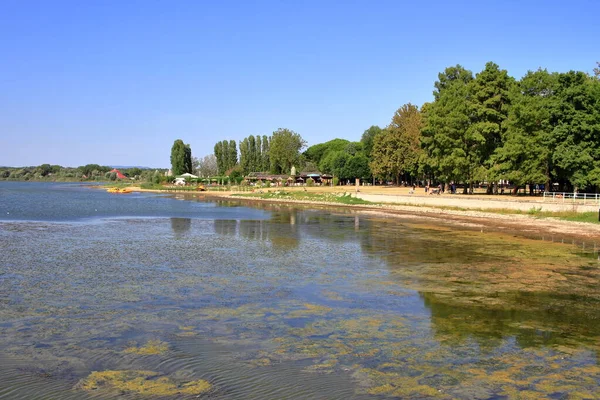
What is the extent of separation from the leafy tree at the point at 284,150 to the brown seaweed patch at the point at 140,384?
438 ft

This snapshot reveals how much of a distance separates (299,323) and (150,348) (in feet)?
12.7

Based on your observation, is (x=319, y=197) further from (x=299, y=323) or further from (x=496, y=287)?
(x=299, y=323)

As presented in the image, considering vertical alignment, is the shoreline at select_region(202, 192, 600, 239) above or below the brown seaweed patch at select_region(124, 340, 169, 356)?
above

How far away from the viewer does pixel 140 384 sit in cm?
953

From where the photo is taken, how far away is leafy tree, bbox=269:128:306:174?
143250 mm

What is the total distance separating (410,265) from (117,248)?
1542 cm

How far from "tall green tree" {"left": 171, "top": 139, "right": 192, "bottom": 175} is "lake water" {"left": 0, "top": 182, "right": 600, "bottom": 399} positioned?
13173 cm

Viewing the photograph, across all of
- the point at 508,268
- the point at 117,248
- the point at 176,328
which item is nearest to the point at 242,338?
the point at 176,328

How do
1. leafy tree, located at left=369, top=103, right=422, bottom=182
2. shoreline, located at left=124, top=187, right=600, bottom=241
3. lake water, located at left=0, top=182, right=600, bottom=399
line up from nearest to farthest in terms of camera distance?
1. lake water, located at left=0, top=182, right=600, bottom=399
2. shoreline, located at left=124, top=187, right=600, bottom=241
3. leafy tree, located at left=369, top=103, right=422, bottom=182

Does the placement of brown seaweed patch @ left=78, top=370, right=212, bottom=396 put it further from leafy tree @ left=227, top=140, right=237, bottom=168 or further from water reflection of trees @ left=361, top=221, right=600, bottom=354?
leafy tree @ left=227, top=140, right=237, bottom=168

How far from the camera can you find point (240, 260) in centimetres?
2477

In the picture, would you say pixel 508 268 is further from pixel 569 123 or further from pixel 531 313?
pixel 569 123

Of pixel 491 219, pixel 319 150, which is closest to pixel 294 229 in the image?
pixel 491 219

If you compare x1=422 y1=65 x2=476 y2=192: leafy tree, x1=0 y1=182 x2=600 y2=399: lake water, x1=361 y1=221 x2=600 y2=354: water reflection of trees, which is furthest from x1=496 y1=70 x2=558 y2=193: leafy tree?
x1=0 y1=182 x2=600 y2=399: lake water
